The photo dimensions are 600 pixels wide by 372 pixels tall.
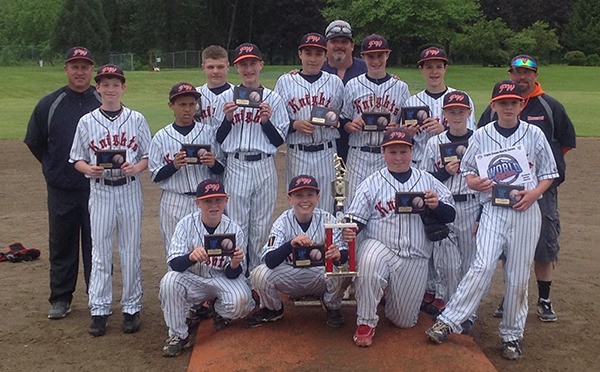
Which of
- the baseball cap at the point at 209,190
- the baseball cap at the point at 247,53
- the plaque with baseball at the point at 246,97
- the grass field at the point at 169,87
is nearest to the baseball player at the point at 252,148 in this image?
the baseball cap at the point at 247,53

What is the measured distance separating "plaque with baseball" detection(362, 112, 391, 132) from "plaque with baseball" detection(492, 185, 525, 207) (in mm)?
1251

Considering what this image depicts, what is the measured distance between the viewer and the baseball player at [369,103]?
5.87 metres

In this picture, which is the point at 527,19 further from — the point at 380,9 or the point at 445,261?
the point at 445,261

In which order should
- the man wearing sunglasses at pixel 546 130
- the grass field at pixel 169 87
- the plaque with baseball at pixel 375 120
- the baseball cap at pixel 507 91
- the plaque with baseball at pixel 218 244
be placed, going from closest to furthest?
the plaque with baseball at pixel 218 244 → the baseball cap at pixel 507 91 → the man wearing sunglasses at pixel 546 130 → the plaque with baseball at pixel 375 120 → the grass field at pixel 169 87

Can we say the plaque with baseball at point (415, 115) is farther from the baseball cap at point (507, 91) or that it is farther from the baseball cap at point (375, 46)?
the baseball cap at point (507, 91)

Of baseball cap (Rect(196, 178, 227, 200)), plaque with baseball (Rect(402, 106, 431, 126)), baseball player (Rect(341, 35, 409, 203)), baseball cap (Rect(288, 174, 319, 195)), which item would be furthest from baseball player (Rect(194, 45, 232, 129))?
plaque with baseball (Rect(402, 106, 431, 126))

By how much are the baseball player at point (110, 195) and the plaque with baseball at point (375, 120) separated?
1885 millimetres

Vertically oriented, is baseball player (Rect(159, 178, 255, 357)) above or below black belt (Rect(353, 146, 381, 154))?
below

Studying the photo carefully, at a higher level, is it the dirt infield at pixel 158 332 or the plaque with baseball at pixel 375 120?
the plaque with baseball at pixel 375 120

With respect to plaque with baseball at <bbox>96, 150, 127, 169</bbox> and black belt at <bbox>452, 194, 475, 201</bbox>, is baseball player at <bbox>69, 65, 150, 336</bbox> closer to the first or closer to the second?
plaque with baseball at <bbox>96, 150, 127, 169</bbox>

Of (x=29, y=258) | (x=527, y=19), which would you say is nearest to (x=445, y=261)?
(x=29, y=258)

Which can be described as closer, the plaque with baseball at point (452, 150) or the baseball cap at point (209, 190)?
the baseball cap at point (209, 190)

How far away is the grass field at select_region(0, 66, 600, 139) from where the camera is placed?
20531 mm

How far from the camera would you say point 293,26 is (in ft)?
180
